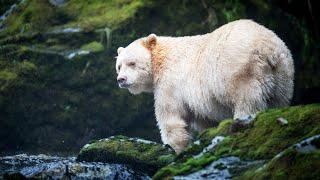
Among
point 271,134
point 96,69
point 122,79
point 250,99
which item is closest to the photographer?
point 271,134

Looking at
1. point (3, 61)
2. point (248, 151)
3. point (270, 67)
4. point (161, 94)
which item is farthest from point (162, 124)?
point (3, 61)

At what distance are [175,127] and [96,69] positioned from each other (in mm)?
3504

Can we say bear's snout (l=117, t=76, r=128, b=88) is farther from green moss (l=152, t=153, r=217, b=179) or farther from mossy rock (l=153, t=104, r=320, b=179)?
green moss (l=152, t=153, r=217, b=179)

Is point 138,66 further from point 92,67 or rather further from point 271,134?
point 271,134

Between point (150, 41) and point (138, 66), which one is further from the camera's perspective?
point (150, 41)

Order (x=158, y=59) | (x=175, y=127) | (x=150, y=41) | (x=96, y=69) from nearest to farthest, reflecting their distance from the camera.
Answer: (x=175, y=127) < (x=158, y=59) < (x=150, y=41) < (x=96, y=69)

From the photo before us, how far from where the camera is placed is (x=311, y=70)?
12203 mm

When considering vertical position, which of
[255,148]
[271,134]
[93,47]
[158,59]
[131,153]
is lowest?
[131,153]

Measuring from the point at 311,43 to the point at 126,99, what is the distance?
3.94m

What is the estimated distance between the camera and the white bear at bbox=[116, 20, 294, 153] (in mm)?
8570

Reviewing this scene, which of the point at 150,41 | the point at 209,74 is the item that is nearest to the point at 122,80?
the point at 150,41

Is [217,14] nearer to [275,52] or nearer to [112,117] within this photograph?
[112,117]

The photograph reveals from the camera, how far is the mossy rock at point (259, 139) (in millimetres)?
6645

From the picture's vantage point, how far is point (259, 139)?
6.82 meters
